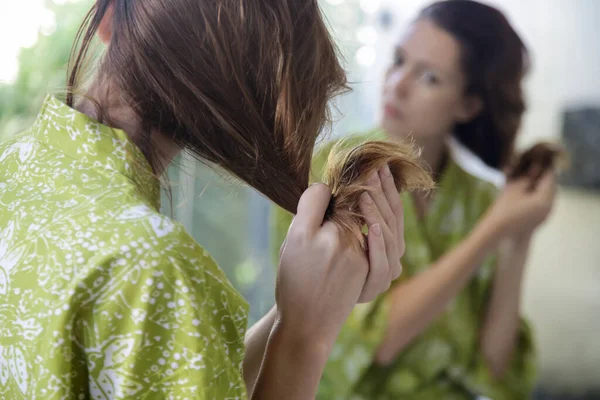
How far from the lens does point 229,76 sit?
18.2 inches

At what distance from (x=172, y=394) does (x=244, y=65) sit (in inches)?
8.2

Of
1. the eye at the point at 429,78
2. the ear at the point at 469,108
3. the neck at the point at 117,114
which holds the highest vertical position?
the neck at the point at 117,114

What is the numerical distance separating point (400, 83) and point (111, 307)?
87cm

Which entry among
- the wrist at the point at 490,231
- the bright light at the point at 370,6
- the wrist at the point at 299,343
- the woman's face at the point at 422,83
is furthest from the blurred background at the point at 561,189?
the wrist at the point at 299,343

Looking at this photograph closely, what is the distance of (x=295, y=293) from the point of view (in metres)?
0.47

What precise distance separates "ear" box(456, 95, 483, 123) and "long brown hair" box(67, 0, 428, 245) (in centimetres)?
75

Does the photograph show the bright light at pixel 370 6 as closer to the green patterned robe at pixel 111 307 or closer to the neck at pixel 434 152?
the neck at pixel 434 152

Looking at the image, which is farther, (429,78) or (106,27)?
(429,78)

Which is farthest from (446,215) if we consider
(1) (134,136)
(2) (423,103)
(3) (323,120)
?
(1) (134,136)

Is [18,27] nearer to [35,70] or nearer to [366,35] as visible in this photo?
[35,70]

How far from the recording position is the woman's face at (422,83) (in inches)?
46.1

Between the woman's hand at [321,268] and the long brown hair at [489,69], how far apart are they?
78cm

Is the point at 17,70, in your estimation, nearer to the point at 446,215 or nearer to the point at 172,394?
the point at 446,215

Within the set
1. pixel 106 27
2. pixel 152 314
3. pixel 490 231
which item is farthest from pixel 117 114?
pixel 490 231
